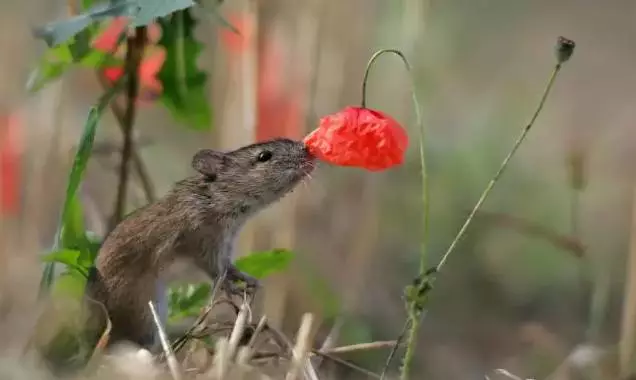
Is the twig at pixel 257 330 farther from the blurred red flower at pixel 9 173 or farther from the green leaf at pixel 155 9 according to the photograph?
the blurred red flower at pixel 9 173

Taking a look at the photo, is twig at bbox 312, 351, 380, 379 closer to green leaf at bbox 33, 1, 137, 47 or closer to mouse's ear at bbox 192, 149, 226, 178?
mouse's ear at bbox 192, 149, 226, 178

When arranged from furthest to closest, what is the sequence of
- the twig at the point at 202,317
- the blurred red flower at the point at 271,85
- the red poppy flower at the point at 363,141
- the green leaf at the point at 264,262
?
the blurred red flower at the point at 271,85, the green leaf at the point at 264,262, the twig at the point at 202,317, the red poppy flower at the point at 363,141

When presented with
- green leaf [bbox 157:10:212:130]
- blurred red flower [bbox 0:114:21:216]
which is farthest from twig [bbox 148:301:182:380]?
blurred red flower [bbox 0:114:21:216]

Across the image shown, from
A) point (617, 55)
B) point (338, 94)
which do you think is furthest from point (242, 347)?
point (617, 55)

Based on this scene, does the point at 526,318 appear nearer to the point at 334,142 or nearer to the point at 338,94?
the point at 338,94

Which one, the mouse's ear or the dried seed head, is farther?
the mouse's ear

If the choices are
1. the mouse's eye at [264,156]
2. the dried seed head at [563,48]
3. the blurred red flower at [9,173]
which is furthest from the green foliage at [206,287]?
the blurred red flower at [9,173]
